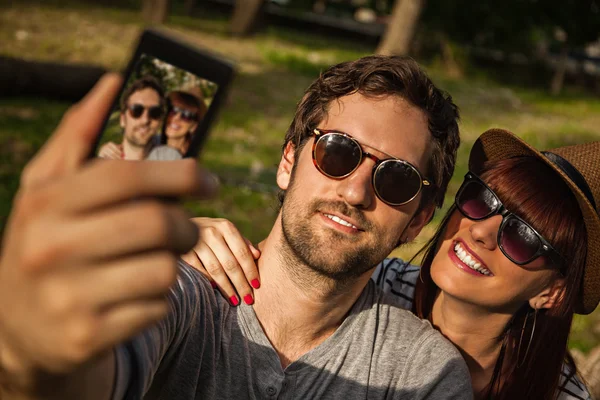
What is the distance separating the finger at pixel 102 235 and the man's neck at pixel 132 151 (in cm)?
238

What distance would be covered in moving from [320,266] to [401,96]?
0.80 metres

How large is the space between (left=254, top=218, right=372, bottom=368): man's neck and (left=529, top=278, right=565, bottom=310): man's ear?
1.04 m

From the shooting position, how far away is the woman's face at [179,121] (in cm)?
331

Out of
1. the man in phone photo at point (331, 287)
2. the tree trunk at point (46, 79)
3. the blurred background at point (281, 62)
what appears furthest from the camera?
the tree trunk at point (46, 79)

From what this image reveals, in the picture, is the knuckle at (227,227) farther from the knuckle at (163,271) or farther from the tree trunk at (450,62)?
the tree trunk at (450,62)

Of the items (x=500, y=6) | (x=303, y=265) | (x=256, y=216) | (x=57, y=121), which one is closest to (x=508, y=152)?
(x=303, y=265)

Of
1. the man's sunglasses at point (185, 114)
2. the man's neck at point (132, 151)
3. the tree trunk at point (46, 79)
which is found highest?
the man's sunglasses at point (185, 114)

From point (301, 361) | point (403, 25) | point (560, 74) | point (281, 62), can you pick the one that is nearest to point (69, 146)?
point (301, 361)

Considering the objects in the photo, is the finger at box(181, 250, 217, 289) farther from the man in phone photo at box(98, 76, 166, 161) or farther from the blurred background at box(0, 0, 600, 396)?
the blurred background at box(0, 0, 600, 396)

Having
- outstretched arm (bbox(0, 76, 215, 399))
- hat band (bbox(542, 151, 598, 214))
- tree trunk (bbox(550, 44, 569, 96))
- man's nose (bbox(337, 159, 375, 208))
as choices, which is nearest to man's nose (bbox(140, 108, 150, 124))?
man's nose (bbox(337, 159, 375, 208))

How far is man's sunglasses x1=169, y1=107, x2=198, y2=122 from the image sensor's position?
10.9 ft

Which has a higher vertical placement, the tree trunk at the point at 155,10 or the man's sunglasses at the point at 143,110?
the tree trunk at the point at 155,10

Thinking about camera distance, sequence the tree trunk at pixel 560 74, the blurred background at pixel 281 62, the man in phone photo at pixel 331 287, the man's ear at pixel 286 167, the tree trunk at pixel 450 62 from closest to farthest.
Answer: the man in phone photo at pixel 331 287
the man's ear at pixel 286 167
the blurred background at pixel 281 62
the tree trunk at pixel 450 62
the tree trunk at pixel 560 74

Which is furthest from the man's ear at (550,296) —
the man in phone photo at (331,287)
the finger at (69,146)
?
the finger at (69,146)
